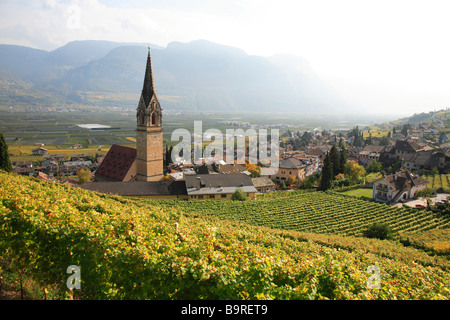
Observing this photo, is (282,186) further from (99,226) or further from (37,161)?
(37,161)

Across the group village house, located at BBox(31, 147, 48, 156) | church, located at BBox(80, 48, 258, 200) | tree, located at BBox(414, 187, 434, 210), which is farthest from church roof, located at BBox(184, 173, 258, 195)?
village house, located at BBox(31, 147, 48, 156)

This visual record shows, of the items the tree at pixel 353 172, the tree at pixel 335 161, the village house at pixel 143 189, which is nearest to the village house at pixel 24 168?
the village house at pixel 143 189

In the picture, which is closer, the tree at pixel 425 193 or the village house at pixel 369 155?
the tree at pixel 425 193

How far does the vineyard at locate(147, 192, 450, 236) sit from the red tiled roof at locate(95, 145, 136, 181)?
854 centimetres

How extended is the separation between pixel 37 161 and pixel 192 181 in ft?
174

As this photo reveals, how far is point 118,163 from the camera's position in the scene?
35.4 m

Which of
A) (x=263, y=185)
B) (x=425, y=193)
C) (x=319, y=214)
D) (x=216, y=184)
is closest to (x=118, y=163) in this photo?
(x=216, y=184)

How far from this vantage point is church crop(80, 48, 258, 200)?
3159cm

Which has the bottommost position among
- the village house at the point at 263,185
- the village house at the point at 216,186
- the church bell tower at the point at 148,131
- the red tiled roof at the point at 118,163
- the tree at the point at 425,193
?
the village house at the point at 263,185

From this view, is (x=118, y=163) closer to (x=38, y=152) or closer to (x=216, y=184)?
(x=216, y=184)

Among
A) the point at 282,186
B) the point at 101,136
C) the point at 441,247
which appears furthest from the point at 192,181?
the point at 101,136

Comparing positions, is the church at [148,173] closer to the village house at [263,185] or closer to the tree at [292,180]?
the village house at [263,185]

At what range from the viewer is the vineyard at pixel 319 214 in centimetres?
2517

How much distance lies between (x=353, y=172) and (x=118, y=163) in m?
37.7
